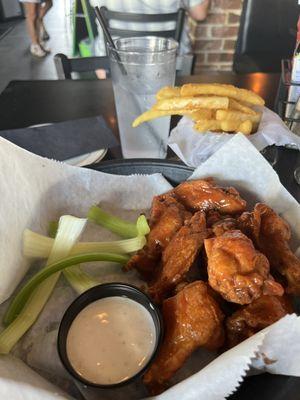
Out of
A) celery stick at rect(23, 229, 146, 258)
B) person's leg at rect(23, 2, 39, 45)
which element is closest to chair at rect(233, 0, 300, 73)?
celery stick at rect(23, 229, 146, 258)

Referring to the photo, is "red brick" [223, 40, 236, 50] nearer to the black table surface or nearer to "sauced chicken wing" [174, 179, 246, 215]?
the black table surface

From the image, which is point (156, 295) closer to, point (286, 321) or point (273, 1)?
point (286, 321)

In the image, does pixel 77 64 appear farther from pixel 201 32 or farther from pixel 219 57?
Result: pixel 219 57

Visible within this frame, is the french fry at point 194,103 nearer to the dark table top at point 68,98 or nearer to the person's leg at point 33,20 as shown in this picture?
the dark table top at point 68,98

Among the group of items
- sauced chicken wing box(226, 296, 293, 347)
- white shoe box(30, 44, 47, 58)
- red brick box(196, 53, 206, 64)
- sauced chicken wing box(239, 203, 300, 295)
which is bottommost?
white shoe box(30, 44, 47, 58)

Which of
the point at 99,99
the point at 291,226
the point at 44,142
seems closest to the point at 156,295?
the point at 291,226
